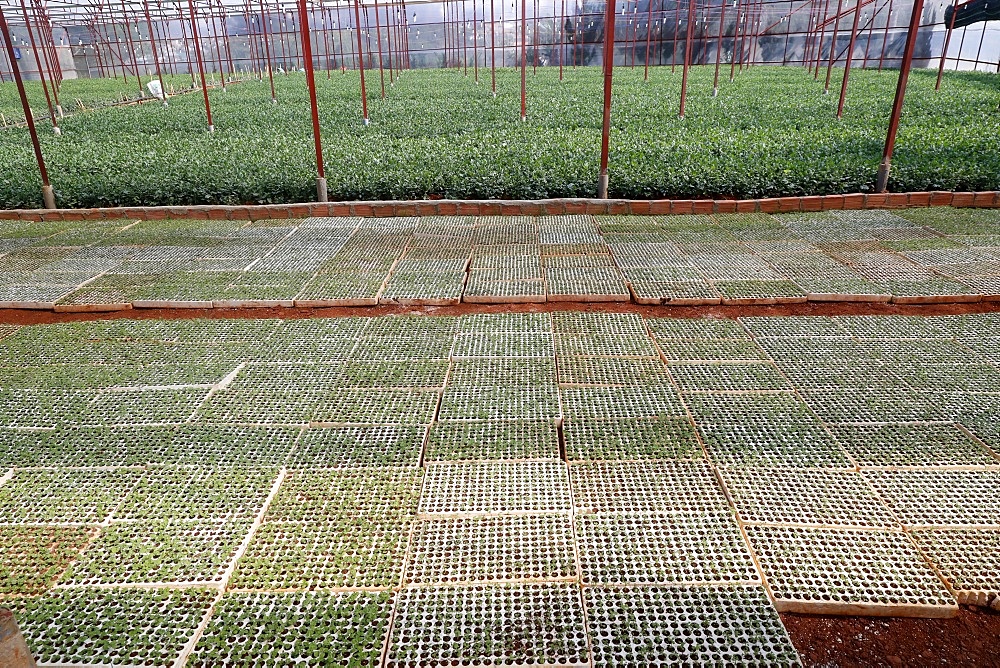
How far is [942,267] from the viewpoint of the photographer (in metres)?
5.67

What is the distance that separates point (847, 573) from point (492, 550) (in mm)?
1370

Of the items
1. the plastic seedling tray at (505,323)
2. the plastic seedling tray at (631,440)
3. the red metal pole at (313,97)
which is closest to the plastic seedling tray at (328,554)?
the plastic seedling tray at (631,440)

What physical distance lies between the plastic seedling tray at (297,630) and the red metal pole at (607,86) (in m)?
6.32

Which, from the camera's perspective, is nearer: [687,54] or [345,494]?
[345,494]

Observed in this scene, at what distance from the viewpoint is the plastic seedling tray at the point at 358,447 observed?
3170 millimetres

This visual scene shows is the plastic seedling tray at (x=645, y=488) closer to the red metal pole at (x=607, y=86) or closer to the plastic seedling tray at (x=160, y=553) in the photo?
the plastic seedling tray at (x=160, y=553)

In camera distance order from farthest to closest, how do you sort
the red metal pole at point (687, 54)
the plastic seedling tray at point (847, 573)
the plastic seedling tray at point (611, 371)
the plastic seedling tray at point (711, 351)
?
the red metal pole at point (687, 54) < the plastic seedling tray at point (711, 351) < the plastic seedling tray at point (611, 371) < the plastic seedling tray at point (847, 573)

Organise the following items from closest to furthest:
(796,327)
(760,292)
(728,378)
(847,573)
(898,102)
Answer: (847,573)
(728,378)
(796,327)
(760,292)
(898,102)

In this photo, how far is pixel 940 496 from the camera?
9.42 feet

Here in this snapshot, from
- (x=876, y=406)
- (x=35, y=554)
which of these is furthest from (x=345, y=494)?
(x=876, y=406)

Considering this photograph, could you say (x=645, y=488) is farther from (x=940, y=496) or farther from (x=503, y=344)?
(x=503, y=344)

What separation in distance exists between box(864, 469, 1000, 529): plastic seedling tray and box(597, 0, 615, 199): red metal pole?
17.8ft

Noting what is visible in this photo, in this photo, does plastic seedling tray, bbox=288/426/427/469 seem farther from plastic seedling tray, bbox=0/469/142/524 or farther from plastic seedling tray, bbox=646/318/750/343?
plastic seedling tray, bbox=646/318/750/343

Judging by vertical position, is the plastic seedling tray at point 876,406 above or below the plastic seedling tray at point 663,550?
above
